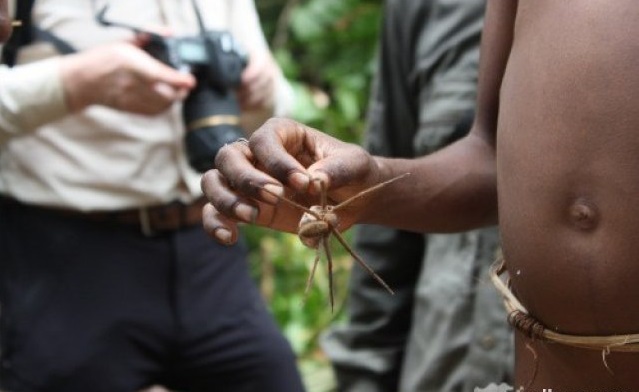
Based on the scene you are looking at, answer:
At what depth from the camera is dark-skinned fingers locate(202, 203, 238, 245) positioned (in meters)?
1.32

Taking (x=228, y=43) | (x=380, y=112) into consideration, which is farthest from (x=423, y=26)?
(x=228, y=43)

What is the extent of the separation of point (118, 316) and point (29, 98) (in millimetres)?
431

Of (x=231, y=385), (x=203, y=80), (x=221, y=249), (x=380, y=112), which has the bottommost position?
(x=231, y=385)

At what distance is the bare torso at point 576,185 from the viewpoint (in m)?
1.36

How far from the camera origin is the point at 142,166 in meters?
2.26

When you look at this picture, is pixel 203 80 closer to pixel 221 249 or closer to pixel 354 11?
pixel 221 249

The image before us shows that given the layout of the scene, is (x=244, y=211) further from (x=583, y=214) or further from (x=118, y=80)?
(x=118, y=80)

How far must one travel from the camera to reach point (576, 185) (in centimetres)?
139

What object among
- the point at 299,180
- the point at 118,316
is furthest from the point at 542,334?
the point at 118,316

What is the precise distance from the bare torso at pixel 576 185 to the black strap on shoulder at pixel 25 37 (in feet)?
3.03

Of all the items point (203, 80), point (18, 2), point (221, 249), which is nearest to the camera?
point (18, 2)

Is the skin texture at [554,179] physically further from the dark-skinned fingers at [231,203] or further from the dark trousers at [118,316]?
the dark trousers at [118,316]

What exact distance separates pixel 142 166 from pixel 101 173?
80 millimetres

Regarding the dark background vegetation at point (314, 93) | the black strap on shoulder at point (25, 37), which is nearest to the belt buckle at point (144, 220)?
the black strap on shoulder at point (25, 37)
